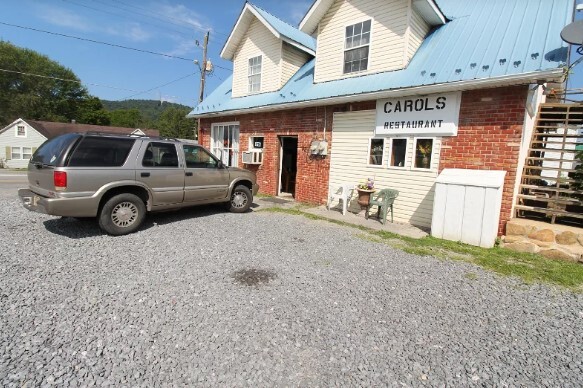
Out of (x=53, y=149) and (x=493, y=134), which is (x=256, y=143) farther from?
(x=493, y=134)

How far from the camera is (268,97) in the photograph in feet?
37.3

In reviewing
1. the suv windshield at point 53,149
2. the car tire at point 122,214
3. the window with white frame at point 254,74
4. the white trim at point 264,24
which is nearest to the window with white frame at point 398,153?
the white trim at point 264,24

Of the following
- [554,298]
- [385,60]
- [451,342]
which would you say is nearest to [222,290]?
[451,342]

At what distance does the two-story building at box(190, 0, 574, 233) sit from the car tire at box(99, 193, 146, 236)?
18.2 feet

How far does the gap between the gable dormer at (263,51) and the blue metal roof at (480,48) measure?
7.68 feet

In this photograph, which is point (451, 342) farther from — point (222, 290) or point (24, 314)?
point (24, 314)

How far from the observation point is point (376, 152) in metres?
8.41

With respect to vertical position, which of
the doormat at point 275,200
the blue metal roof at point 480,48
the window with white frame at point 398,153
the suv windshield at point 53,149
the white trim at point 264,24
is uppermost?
the white trim at point 264,24

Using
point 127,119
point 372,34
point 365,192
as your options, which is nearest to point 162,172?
point 365,192

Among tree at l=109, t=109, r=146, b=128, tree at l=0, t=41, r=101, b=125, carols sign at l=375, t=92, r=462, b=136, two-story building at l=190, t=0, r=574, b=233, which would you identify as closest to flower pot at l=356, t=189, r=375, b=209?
two-story building at l=190, t=0, r=574, b=233

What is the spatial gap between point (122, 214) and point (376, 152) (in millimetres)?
6383

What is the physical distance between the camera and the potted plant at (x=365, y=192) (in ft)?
26.4

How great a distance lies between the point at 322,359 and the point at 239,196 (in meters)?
5.84

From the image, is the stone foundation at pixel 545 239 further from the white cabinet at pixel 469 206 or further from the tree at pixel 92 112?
the tree at pixel 92 112
